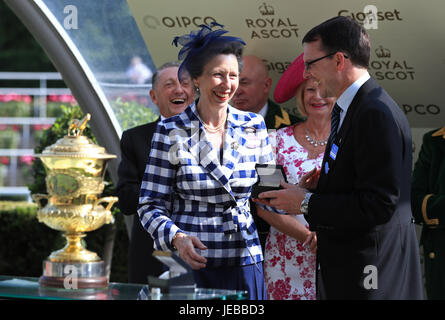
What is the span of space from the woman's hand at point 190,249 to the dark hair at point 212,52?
0.81m

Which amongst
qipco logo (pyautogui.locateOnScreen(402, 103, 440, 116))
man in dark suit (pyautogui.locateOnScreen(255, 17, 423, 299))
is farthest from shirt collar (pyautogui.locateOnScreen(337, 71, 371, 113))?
qipco logo (pyautogui.locateOnScreen(402, 103, 440, 116))

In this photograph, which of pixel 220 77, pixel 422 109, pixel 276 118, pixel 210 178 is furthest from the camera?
pixel 422 109

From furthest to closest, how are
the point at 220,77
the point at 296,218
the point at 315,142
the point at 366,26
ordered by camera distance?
the point at 366,26
the point at 315,142
the point at 296,218
the point at 220,77

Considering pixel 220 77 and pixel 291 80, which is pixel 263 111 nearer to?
pixel 291 80

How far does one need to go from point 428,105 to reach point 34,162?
473 cm

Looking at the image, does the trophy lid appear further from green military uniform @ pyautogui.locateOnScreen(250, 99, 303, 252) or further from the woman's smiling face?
green military uniform @ pyautogui.locateOnScreen(250, 99, 303, 252)

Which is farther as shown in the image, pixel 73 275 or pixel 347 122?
pixel 73 275

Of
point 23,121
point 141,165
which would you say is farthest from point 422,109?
point 23,121

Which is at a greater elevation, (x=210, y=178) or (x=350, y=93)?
(x=350, y=93)

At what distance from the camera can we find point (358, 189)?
3.14 meters

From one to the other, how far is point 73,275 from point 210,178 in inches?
28.8

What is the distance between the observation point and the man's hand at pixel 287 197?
3402 millimetres

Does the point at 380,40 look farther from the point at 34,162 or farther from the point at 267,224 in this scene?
the point at 34,162

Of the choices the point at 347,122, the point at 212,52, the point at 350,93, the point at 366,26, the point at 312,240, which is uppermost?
the point at 366,26
